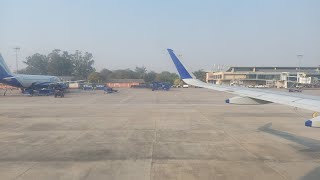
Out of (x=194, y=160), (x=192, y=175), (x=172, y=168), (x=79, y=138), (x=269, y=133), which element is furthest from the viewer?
(x=269, y=133)

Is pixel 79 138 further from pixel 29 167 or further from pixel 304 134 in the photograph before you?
pixel 304 134

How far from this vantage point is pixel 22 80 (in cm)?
5825

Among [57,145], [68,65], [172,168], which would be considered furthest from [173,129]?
[68,65]

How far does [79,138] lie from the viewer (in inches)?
616

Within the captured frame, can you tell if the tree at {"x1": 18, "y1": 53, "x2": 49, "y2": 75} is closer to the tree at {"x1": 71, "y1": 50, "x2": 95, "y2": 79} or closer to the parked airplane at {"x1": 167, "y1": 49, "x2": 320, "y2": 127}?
the tree at {"x1": 71, "y1": 50, "x2": 95, "y2": 79}

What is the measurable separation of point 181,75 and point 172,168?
17.8 feet

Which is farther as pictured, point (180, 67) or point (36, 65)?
point (36, 65)

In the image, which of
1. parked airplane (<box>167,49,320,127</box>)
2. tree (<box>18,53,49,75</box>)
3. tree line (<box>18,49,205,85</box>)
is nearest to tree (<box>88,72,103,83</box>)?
tree line (<box>18,49,205,85</box>)

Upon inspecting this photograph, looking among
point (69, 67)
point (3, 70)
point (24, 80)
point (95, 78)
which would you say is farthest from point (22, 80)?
point (69, 67)

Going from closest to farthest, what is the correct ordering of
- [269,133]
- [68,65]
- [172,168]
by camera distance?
1. [172,168]
2. [269,133]
3. [68,65]

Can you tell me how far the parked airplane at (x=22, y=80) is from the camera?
54188 mm

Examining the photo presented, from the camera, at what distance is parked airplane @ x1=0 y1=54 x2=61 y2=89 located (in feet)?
178

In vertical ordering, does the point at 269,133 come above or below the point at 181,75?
below

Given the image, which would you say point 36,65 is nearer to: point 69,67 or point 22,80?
point 69,67
